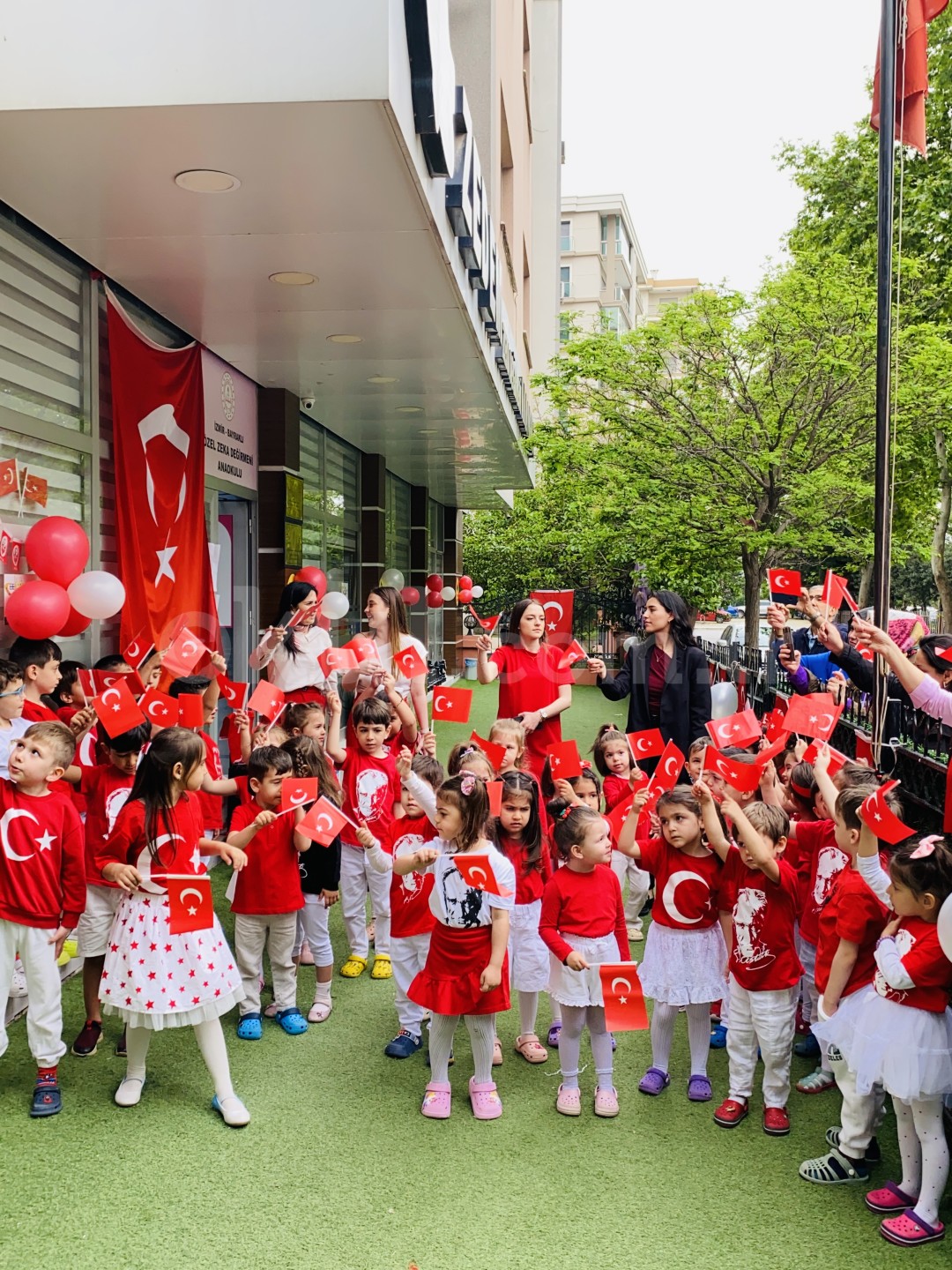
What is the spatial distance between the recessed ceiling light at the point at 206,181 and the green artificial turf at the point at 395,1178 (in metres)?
3.76

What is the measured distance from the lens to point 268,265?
614 cm

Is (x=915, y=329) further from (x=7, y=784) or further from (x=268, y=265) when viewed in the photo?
(x=7, y=784)

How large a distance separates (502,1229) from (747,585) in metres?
13.3

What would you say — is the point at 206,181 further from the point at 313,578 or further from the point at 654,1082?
the point at 313,578

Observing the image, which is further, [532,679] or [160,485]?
[160,485]

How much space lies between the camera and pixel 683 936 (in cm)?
423

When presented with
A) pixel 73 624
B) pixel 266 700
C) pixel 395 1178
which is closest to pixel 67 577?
pixel 73 624

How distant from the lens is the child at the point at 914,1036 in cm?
324

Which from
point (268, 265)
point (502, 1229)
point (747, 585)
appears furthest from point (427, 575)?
point (502, 1229)

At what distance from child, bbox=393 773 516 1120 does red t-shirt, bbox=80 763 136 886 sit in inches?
55.3

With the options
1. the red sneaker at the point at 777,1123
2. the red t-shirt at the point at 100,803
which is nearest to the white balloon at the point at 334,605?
the red t-shirt at the point at 100,803

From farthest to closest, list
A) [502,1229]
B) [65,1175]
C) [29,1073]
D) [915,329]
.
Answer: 1. [915,329]
2. [29,1073]
3. [65,1175]
4. [502,1229]

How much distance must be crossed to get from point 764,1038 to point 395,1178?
4.60 feet

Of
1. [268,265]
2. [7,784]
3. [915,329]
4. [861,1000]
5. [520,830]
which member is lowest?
[861,1000]
